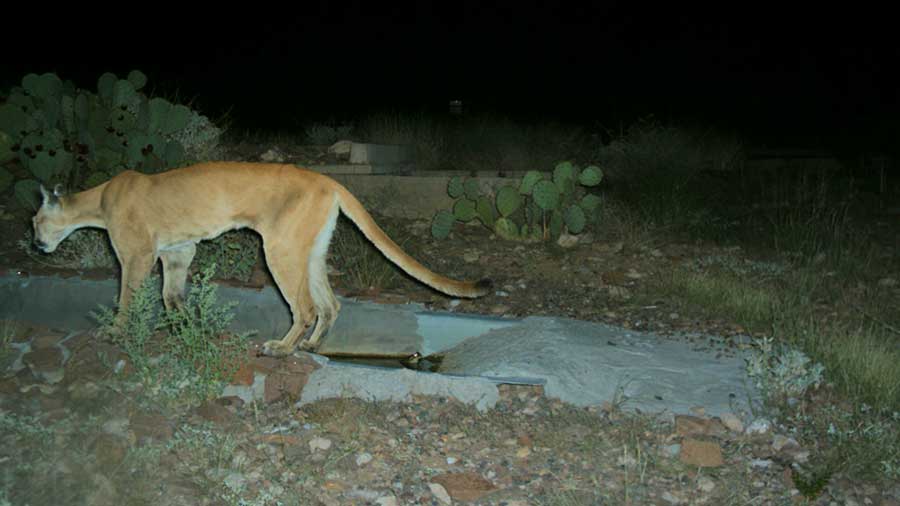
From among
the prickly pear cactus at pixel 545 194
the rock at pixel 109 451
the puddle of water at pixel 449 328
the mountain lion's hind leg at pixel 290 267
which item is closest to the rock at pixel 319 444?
the rock at pixel 109 451

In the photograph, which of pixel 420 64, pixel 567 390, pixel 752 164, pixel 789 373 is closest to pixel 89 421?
pixel 567 390

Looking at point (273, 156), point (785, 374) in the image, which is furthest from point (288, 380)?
point (273, 156)

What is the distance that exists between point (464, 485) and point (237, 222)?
2644 mm

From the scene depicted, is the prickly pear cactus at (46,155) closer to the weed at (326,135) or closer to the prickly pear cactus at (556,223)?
the weed at (326,135)

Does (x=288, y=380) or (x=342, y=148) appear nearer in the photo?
(x=288, y=380)

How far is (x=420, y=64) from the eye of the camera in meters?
34.8

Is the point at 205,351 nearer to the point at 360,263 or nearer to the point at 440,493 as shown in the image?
the point at 440,493

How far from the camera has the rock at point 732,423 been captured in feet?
14.8

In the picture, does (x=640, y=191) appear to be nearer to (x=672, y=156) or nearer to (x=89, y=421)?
(x=672, y=156)

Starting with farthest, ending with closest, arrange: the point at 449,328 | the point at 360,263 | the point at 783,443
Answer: the point at 360,263 → the point at 449,328 → the point at 783,443

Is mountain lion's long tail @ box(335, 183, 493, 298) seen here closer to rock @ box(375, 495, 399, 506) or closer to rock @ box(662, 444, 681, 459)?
rock @ box(662, 444, 681, 459)

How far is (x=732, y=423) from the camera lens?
454cm

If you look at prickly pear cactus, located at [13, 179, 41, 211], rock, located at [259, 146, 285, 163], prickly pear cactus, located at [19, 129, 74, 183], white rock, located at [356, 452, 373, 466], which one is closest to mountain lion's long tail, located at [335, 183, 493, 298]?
white rock, located at [356, 452, 373, 466]

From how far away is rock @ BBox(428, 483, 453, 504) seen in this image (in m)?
3.86
